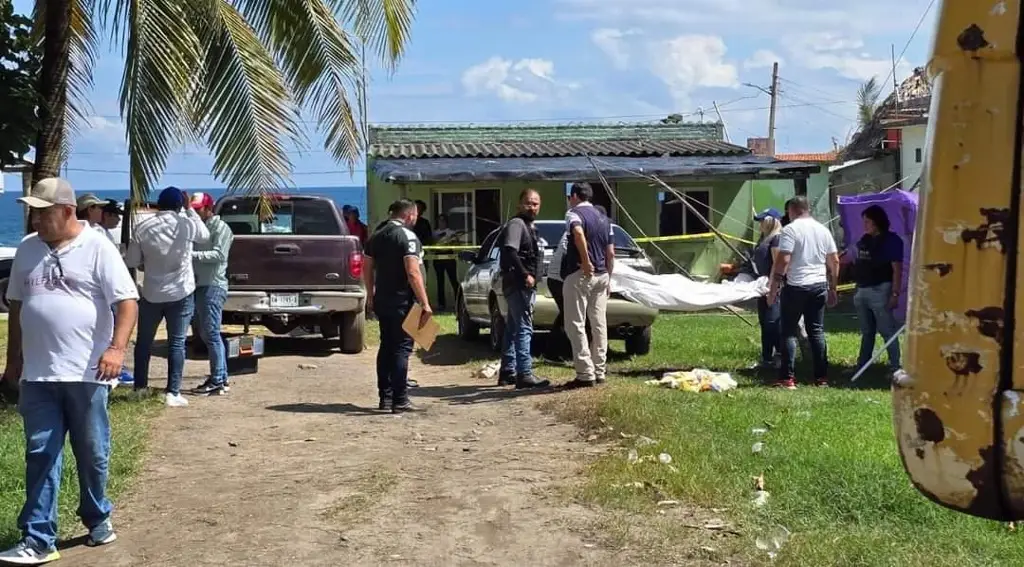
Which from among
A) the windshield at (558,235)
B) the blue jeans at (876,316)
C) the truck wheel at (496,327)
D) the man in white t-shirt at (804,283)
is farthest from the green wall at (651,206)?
the man in white t-shirt at (804,283)

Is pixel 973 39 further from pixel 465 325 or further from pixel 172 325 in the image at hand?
pixel 465 325

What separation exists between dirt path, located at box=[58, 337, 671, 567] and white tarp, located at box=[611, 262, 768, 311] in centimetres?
207

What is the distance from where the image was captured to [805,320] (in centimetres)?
1094

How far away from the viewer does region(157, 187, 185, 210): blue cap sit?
964 cm

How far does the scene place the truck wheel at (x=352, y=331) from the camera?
1362 centimetres

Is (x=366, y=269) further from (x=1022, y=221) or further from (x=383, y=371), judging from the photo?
(x=1022, y=221)

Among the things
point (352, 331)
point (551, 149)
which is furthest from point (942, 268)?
point (551, 149)

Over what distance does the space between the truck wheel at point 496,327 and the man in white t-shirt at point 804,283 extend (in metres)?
3.36

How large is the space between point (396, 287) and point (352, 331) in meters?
4.37

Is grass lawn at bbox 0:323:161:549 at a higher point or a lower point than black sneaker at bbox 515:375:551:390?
lower

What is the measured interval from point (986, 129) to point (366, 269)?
25.5 feet

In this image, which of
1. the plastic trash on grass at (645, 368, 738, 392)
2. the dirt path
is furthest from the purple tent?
the dirt path

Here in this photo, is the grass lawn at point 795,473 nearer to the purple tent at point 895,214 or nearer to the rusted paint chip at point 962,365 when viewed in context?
the purple tent at point 895,214

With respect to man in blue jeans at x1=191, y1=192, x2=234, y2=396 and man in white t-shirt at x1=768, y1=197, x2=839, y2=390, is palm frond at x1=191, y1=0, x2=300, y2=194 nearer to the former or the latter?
man in blue jeans at x1=191, y1=192, x2=234, y2=396
